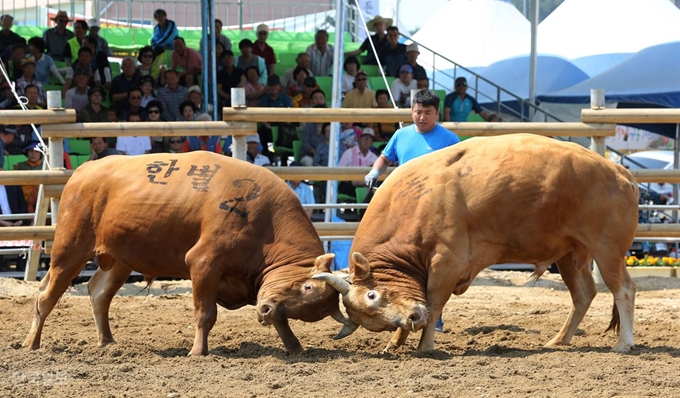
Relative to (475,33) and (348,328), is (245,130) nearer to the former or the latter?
(348,328)

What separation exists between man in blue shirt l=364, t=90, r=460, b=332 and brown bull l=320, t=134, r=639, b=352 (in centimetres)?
86

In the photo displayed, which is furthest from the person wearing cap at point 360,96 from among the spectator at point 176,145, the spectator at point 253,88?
the spectator at point 176,145

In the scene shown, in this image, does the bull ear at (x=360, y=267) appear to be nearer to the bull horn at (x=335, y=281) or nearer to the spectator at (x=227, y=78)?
the bull horn at (x=335, y=281)

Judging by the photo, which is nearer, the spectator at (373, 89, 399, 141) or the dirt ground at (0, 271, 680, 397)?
the dirt ground at (0, 271, 680, 397)

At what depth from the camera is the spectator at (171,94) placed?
14188 mm

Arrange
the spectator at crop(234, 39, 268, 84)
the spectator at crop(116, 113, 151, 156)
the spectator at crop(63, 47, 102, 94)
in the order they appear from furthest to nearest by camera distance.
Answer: the spectator at crop(234, 39, 268, 84) → the spectator at crop(63, 47, 102, 94) → the spectator at crop(116, 113, 151, 156)

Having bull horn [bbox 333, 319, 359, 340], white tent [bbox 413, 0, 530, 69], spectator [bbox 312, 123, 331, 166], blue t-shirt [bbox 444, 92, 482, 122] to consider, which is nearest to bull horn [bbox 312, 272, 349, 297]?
bull horn [bbox 333, 319, 359, 340]

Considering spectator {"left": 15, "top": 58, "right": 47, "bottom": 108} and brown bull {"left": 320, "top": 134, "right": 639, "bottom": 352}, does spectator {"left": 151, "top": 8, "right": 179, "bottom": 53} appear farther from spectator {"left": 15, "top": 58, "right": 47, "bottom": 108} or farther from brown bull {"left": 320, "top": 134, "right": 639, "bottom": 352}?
brown bull {"left": 320, "top": 134, "right": 639, "bottom": 352}

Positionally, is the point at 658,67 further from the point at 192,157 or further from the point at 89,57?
the point at 192,157

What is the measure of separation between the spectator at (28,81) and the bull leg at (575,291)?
8.94 meters

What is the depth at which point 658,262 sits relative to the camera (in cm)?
1095

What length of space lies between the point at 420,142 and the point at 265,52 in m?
9.21

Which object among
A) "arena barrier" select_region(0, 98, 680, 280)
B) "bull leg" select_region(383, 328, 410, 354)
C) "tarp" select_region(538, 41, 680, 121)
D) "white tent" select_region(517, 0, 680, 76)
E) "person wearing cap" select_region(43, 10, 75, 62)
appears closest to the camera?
"bull leg" select_region(383, 328, 410, 354)

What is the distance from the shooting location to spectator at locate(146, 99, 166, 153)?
13.0 meters
